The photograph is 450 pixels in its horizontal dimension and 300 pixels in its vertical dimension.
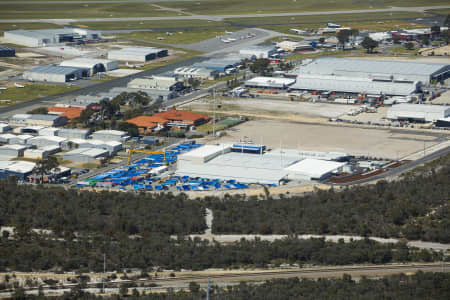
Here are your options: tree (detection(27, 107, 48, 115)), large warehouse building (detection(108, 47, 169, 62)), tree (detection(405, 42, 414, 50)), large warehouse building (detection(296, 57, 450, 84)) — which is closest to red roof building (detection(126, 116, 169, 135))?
tree (detection(27, 107, 48, 115))

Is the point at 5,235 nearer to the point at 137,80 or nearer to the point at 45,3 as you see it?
the point at 137,80

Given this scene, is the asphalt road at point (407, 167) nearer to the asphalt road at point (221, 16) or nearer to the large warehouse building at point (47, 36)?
the large warehouse building at point (47, 36)

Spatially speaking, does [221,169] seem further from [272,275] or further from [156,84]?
[156,84]

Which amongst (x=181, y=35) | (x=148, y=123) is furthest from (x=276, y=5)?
(x=148, y=123)

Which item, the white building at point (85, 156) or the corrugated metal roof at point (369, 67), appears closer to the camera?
the white building at point (85, 156)

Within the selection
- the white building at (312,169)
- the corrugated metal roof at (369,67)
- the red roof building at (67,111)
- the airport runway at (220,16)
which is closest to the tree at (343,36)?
the corrugated metal roof at (369,67)
